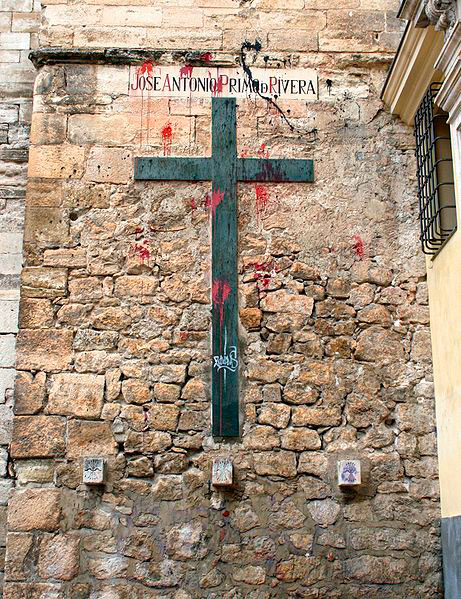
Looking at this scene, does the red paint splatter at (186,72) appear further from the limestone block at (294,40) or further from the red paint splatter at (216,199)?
the red paint splatter at (216,199)

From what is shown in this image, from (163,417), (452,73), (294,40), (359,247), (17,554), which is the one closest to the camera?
(452,73)

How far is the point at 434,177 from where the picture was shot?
5395 millimetres

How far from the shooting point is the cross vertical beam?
515cm

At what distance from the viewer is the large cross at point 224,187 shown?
205 inches

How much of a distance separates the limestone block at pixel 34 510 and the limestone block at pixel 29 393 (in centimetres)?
47


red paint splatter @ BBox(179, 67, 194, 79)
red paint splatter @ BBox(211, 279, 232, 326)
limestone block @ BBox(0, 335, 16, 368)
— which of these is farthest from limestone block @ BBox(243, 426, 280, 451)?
red paint splatter @ BBox(179, 67, 194, 79)

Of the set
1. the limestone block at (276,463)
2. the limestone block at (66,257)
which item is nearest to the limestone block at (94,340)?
the limestone block at (66,257)

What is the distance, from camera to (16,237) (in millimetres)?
5945

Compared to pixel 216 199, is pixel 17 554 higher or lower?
lower

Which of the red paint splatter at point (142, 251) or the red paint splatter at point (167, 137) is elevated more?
the red paint splatter at point (167, 137)

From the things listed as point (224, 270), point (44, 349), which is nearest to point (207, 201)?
point (224, 270)

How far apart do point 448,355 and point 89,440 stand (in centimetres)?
210

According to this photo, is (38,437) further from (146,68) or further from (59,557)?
(146,68)

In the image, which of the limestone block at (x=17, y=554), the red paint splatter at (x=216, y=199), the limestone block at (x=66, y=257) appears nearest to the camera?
the limestone block at (x=17, y=554)
